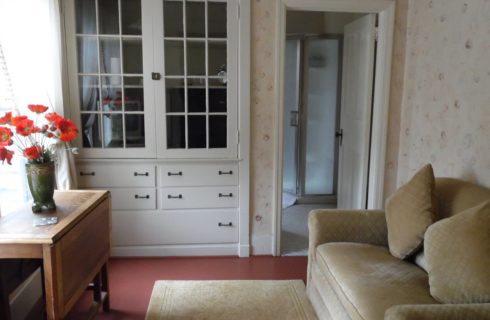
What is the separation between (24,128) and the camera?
1.89 metres

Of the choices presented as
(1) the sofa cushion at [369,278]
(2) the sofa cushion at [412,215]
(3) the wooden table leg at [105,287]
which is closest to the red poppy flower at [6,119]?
(3) the wooden table leg at [105,287]

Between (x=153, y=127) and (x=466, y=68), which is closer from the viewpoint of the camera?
(x=466, y=68)

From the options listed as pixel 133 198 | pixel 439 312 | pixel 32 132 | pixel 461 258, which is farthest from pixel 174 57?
pixel 439 312

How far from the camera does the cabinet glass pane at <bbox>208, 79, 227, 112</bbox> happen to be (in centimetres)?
320

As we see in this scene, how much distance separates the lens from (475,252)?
165 centimetres

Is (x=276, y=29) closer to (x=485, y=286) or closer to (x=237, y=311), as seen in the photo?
(x=237, y=311)

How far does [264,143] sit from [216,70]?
27.5 inches

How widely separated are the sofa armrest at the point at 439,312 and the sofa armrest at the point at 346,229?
106cm

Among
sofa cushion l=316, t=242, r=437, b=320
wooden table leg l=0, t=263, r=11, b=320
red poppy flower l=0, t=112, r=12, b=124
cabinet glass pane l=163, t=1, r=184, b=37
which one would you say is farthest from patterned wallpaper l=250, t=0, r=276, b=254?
wooden table leg l=0, t=263, r=11, b=320

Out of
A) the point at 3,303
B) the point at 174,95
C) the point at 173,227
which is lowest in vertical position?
the point at 173,227

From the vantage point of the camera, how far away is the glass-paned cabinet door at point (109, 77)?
10.0 ft

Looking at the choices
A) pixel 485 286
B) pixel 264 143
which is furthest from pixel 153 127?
pixel 485 286

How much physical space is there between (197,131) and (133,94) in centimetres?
58

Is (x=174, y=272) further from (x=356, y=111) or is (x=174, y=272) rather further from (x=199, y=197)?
(x=356, y=111)
